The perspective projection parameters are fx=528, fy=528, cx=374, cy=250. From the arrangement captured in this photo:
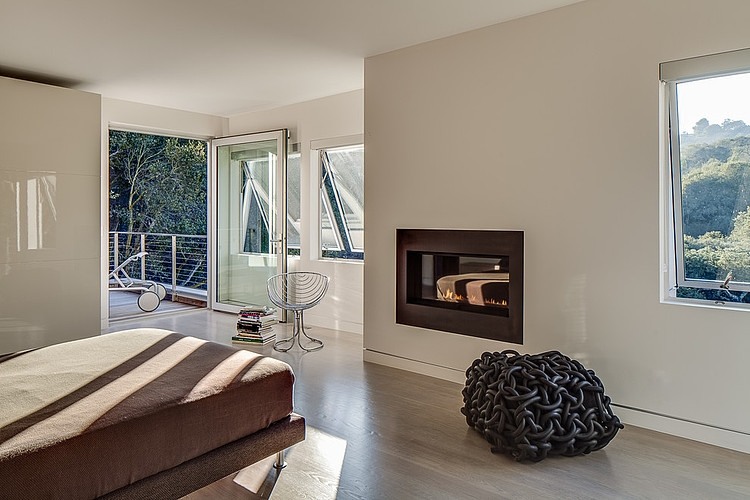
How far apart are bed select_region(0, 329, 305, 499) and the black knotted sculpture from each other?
40.2 inches

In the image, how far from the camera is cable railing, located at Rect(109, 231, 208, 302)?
818cm

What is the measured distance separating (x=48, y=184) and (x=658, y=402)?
202 inches

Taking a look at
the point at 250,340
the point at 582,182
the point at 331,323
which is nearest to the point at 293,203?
the point at 331,323

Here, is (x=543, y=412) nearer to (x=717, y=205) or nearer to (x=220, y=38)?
(x=717, y=205)

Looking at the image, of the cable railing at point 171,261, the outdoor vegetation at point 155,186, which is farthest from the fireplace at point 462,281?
the outdoor vegetation at point 155,186

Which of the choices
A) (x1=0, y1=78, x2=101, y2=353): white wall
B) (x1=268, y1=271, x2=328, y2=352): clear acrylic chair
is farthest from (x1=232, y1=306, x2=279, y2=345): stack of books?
(x1=0, y1=78, x2=101, y2=353): white wall

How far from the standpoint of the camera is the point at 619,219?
3125 millimetres

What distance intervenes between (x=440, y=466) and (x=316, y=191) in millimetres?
3999

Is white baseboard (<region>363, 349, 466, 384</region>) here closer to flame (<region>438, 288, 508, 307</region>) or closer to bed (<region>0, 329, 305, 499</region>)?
flame (<region>438, 288, 508, 307</region>)

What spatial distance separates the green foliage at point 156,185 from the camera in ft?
30.7

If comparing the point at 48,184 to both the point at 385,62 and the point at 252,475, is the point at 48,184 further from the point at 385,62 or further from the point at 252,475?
the point at 252,475

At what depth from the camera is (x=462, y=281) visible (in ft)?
13.1

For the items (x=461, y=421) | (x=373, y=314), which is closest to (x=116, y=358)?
(x=461, y=421)

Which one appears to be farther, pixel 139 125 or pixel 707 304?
pixel 139 125
